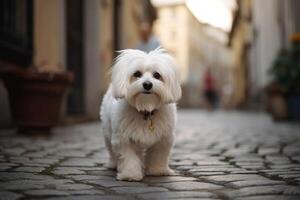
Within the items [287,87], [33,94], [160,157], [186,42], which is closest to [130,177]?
[160,157]

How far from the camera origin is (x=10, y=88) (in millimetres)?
7773

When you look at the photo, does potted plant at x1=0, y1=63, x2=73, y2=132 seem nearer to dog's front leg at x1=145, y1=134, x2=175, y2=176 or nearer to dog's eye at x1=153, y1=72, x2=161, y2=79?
dog's front leg at x1=145, y1=134, x2=175, y2=176

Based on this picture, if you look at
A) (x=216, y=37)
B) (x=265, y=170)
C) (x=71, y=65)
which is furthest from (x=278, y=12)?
(x=216, y=37)

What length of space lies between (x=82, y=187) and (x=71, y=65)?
9835 mm

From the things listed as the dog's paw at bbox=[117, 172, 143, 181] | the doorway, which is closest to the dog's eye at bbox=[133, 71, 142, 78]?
the dog's paw at bbox=[117, 172, 143, 181]

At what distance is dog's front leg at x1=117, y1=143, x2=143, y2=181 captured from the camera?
12.8ft

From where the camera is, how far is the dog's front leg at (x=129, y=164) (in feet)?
12.8

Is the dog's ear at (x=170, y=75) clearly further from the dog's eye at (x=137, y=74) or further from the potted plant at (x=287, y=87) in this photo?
the potted plant at (x=287, y=87)

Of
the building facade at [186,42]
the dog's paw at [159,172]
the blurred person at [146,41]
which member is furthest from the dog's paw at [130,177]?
the building facade at [186,42]

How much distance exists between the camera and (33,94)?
7.76m

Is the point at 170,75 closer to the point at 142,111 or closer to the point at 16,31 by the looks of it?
the point at 142,111

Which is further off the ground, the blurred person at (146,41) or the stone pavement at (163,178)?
the blurred person at (146,41)

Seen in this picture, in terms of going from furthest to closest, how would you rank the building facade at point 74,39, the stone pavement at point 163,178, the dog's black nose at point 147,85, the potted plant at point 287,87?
the potted plant at point 287,87 < the building facade at point 74,39 < the dog's black nose at point 147,85 < the stone pavement at point 163,178

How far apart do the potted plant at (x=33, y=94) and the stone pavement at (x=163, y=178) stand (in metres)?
1.04
